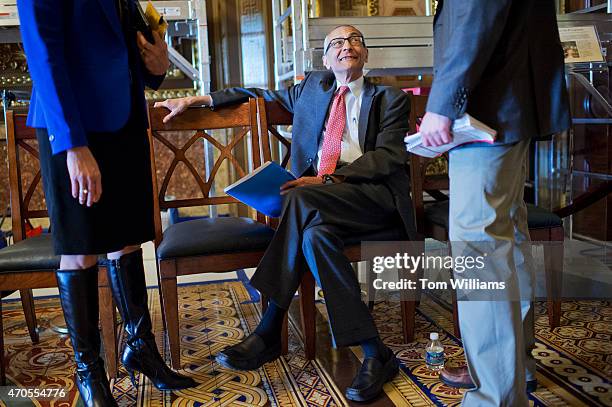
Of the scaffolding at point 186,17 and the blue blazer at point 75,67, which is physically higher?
the scaffolding at point 186,17

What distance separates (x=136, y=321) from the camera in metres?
1.84

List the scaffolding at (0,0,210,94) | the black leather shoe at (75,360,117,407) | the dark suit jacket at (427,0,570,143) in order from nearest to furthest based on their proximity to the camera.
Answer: the dark suit jacket at (427,0,570,143), the black leather shoe at (75,360,117,407), the scaffolding at (0,0,210,94)

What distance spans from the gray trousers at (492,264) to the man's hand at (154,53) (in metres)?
0.90

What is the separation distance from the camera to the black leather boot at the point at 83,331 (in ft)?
5.41

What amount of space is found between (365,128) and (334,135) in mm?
122

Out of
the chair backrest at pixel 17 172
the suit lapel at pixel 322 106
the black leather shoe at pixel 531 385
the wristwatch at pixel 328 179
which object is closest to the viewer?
the black leather shoe at pixel 531 385

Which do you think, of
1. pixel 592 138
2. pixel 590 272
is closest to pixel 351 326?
pixel 590 272

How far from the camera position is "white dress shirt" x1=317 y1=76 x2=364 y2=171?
229 cm

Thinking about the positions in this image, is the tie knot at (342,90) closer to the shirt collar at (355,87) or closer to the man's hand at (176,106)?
the shirt collar at (355,87)

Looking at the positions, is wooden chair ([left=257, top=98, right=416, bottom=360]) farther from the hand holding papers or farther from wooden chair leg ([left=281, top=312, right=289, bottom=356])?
the hand holding papers

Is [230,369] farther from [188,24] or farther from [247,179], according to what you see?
[188,24]

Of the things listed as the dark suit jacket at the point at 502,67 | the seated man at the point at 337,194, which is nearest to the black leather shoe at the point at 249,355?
the seated man at the point at 337,194

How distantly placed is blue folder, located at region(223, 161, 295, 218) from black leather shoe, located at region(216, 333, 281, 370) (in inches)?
16.6

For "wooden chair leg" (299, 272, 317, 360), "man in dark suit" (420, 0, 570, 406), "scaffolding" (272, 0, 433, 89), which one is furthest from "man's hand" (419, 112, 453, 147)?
"scaffolding" (272, 0, 433, 89)
